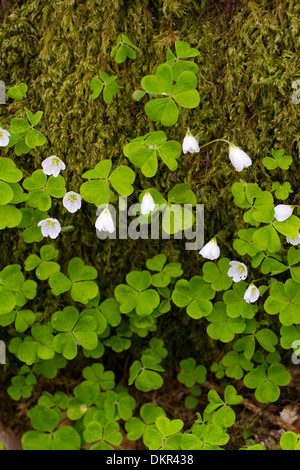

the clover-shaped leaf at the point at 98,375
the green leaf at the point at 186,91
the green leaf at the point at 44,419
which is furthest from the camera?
the clover-shaped leaf at the point at 98,375

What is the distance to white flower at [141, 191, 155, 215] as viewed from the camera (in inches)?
56.5

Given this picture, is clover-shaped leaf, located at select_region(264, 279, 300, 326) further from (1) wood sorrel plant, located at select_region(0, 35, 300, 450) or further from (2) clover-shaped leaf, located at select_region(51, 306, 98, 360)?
(2) clover-shaped leaf, located at select_region(51, 306, 98, 360)

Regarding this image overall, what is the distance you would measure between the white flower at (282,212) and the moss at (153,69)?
162 mm

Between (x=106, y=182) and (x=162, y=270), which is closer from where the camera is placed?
(x=106, y=182)

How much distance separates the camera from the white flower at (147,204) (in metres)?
1.44

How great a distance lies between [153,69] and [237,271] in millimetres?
875

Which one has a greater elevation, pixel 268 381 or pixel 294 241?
pixel 294 241

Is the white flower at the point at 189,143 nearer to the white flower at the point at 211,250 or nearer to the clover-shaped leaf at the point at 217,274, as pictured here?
the white flower at the point at 211,250

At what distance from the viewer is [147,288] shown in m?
1.70

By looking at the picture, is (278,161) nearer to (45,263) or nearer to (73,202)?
(73,202)

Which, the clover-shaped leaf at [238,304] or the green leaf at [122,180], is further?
the clover-shaped leaf at [238,304]

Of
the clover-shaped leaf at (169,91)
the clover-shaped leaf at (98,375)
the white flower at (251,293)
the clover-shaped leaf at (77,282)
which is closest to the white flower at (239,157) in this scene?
the clover-shaped leaf at (169,91)

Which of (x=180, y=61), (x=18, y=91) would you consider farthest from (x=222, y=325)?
(x=18, y=91)
